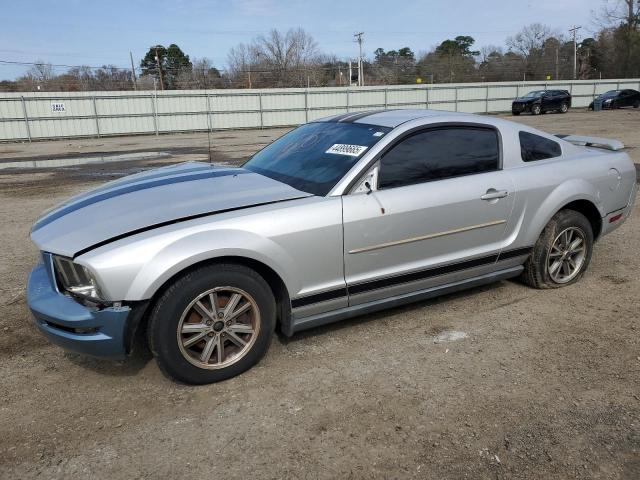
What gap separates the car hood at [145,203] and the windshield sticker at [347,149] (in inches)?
18.5

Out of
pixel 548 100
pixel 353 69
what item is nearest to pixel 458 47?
pixel 353 69

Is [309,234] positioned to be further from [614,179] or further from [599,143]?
[599,143]

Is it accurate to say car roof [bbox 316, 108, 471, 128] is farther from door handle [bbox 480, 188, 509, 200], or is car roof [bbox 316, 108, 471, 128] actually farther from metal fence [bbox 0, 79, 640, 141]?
metal fence [bbox 0, 79, 640, 141]

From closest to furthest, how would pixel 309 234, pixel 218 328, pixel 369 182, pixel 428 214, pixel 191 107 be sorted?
pixel 218 328, pixel 309 234, pixel 369 182, pixel 428 214, pixel 191 107

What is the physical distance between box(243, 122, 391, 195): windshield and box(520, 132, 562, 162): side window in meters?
1.28

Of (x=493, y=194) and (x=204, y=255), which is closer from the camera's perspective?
(x=204, y=255)

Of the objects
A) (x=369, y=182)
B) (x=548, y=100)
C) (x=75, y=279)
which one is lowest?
(x=75, y=279)

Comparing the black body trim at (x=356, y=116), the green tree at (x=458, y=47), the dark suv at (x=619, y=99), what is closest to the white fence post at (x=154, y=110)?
the black body trim at (x=356, y=116)

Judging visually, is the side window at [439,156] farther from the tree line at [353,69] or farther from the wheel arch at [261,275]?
the tree line at [353,69]

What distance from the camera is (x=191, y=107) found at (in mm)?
29094

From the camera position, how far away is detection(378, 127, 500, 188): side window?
3570mm

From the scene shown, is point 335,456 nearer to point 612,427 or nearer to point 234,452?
point 234,452

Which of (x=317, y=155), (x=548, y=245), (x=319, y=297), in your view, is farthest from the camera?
(x=548, y=245)

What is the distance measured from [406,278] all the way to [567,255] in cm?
178
